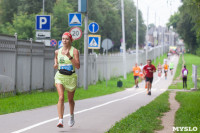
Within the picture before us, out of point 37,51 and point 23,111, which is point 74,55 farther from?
point 37,51

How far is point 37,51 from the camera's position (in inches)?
770

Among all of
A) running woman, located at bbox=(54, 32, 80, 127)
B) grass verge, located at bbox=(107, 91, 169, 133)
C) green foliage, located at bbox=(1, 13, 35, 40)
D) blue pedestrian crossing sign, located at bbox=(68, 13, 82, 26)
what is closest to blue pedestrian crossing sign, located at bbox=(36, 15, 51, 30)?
blue pedestrian crossing sign, located at bbox=(68, 13, 82, 26)

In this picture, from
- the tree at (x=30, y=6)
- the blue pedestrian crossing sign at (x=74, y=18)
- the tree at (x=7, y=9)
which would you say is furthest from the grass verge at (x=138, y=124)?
the tree at (x=7, y=9)

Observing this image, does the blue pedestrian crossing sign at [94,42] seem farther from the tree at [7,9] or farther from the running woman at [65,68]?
the tree at [7,9]

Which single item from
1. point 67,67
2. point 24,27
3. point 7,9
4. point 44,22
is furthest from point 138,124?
point 7,9

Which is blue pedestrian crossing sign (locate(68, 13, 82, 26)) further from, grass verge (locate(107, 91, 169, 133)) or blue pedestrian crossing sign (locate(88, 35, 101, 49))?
grass verge (locate(107, 91, 169, 133))

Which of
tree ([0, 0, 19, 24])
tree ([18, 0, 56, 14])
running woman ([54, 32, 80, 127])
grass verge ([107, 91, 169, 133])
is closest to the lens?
grass verge ([107, 91, 169, 133])

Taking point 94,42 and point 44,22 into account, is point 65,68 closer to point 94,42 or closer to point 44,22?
point 44,22

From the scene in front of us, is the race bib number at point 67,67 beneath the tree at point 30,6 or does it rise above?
beneath

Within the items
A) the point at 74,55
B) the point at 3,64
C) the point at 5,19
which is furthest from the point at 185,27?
the point at 74,55

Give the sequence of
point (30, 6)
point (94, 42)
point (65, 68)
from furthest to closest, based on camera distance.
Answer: point (30, 6)
point (94, 42)
point (65, 68)

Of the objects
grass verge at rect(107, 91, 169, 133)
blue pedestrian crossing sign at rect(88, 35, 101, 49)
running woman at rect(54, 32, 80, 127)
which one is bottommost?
grass verge at rect(107, 91, 169, 133)

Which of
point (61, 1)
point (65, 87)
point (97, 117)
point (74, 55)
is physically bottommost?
point (97, 117)

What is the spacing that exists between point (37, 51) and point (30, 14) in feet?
171
